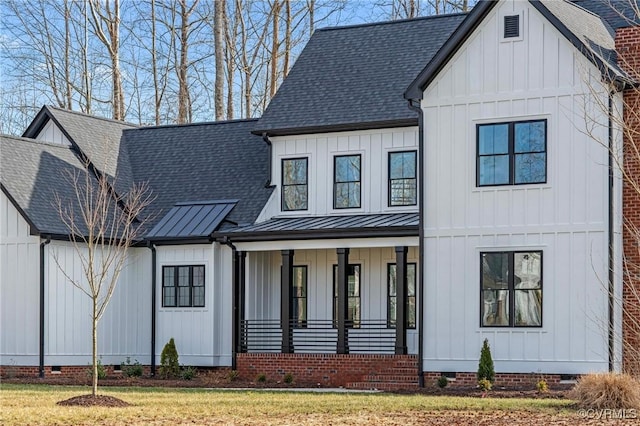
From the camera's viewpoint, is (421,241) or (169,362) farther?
(169,362)

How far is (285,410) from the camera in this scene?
19.0 m

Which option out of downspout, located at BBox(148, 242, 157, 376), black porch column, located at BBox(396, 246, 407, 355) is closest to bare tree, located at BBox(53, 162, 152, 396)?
downspout, located at BBox(148, 242, 157, 376)

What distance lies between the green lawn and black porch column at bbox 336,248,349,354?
487 cm

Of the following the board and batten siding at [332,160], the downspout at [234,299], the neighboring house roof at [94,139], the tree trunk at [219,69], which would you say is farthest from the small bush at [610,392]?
the tree trunk at [219,69]

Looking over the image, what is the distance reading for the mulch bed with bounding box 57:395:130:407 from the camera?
19.6 meters

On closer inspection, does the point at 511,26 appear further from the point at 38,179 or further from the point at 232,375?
the point at 38,179

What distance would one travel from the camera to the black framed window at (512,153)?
78.1 feet

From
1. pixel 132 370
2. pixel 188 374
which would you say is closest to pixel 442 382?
pixel 188 374

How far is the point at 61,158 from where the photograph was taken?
31.2m

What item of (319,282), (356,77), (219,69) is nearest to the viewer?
(319,282)

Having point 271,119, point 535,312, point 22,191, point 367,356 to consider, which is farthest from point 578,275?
point 22,191

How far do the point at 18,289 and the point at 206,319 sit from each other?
464cm

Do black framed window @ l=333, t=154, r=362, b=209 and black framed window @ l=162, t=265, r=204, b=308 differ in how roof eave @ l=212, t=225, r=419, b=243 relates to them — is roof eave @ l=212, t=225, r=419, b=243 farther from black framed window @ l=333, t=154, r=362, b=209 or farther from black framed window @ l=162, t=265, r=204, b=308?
black framed window @ l=333, t=154, r=362, b=209

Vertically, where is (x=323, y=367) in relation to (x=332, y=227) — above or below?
below
